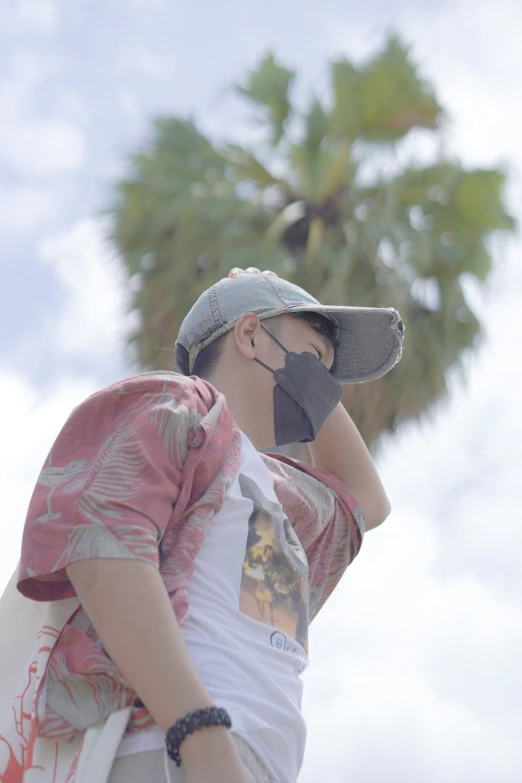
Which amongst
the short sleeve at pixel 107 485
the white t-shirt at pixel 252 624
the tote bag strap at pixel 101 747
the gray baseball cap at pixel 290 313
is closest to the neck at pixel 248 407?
the gray baseball cap at pixel 290 313

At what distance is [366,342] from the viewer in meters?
2.60

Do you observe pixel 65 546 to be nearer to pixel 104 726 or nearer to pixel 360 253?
pixel 104 726

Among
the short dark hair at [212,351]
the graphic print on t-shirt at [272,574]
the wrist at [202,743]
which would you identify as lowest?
the wrist at [202,743]

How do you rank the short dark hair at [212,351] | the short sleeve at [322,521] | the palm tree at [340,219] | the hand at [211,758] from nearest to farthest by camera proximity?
the hand at [211,758] < the short sleeve at [322,521] < the short dark hair at [212,351] < the palm tree at [340,219]

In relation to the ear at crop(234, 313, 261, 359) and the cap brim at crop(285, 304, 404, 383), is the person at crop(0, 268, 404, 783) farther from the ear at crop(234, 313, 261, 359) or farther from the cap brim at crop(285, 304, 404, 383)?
the cap brim at crop(285, 304, 404, 383)

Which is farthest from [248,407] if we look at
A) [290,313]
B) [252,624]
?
[252,624]

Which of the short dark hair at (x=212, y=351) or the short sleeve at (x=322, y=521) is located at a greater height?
the short dark hair at (x=212, y=351)

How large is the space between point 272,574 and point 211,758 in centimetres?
44

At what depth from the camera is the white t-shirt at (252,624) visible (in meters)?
1.70

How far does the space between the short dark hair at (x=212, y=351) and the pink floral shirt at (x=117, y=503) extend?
0.38m

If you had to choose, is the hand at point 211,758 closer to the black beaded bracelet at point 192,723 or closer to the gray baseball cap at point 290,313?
the black beaded bracelet at point 192,723

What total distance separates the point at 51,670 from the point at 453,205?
7762 millimetres

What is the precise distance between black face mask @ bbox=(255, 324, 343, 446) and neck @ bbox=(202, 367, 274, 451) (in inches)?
1.0

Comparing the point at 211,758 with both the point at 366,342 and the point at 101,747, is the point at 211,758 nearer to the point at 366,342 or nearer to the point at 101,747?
the point at 101,747
